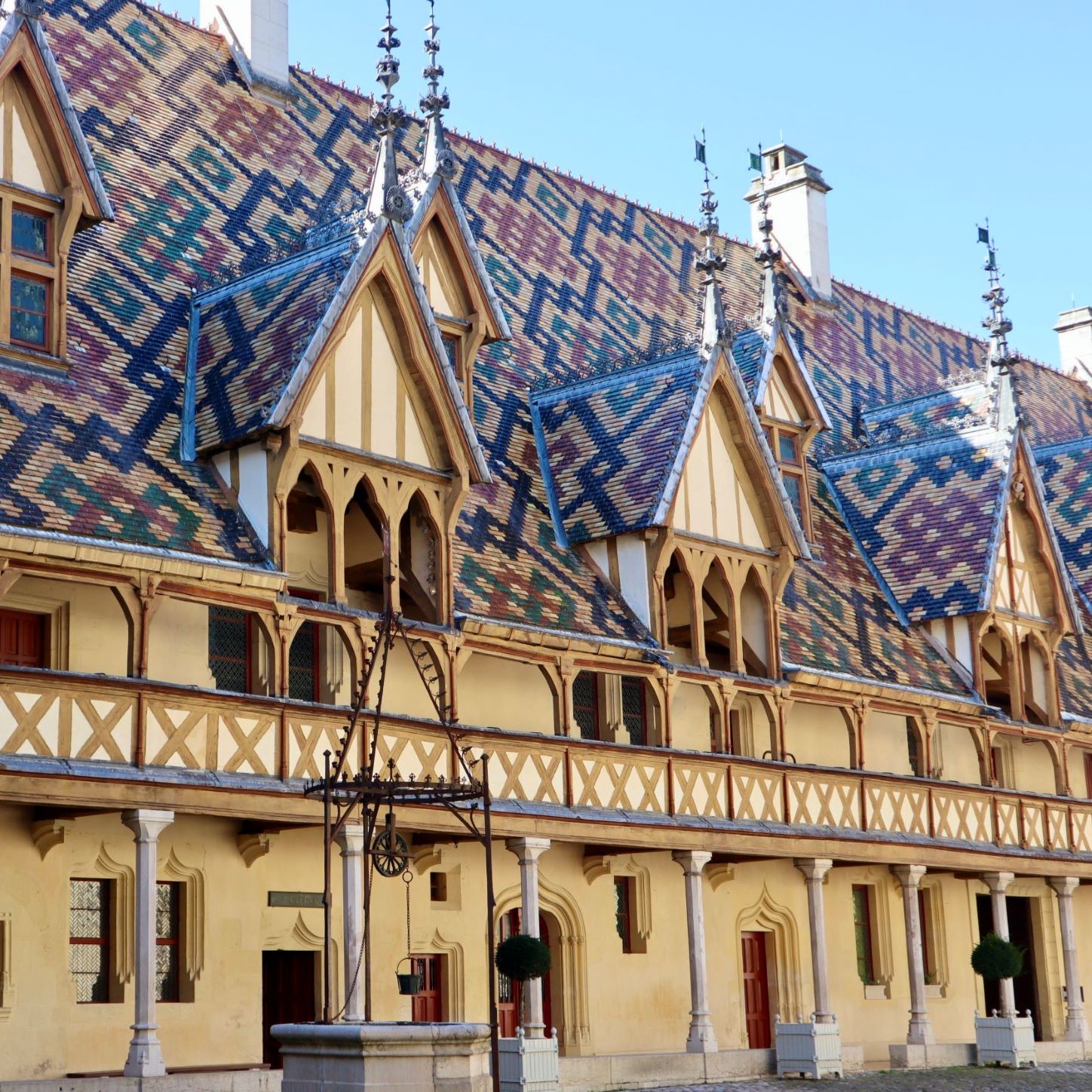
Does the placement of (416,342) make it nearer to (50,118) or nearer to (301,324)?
(301,324)

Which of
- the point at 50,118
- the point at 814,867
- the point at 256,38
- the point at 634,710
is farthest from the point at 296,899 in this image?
the point at 256,38

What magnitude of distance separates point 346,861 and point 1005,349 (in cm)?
1612

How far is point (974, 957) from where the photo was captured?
26219mm

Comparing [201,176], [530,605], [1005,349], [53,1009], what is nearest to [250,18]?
[201,176]

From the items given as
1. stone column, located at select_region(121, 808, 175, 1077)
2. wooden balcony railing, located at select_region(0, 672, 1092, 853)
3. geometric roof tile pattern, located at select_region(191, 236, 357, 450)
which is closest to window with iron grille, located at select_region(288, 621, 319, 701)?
wooden balcony railing, located at select_region(0, 672, 1092, 853)

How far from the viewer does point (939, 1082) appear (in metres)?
23.5

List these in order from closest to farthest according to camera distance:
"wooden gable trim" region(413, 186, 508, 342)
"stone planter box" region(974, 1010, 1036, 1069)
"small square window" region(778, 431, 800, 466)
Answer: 1. "wooden gable trim" region(413, 186, 508, 342)
2. "stone planter box" region(974, 1010, 1036, 1069)
3. "small square window" region(778, 431, 800, 466)

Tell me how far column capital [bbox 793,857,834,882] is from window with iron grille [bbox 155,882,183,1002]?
8493 millimetres

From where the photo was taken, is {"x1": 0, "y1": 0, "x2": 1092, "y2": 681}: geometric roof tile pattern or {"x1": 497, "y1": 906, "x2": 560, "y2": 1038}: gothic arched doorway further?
{"x1": 497, "y1": 906, "x2": 560, "y2": 1038}: gothic arched doorway

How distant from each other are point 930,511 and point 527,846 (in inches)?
454

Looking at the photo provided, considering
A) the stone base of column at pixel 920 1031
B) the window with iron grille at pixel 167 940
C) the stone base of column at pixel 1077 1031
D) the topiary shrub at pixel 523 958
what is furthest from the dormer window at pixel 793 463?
the window with iron grille at pixel 167 940

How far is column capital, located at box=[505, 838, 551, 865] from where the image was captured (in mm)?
20844

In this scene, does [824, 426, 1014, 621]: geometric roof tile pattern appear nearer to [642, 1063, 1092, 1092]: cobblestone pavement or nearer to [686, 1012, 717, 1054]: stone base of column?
[642, 1063, 1092, 1092]: cobblestone pavement

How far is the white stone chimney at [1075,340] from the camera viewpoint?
4369cm
